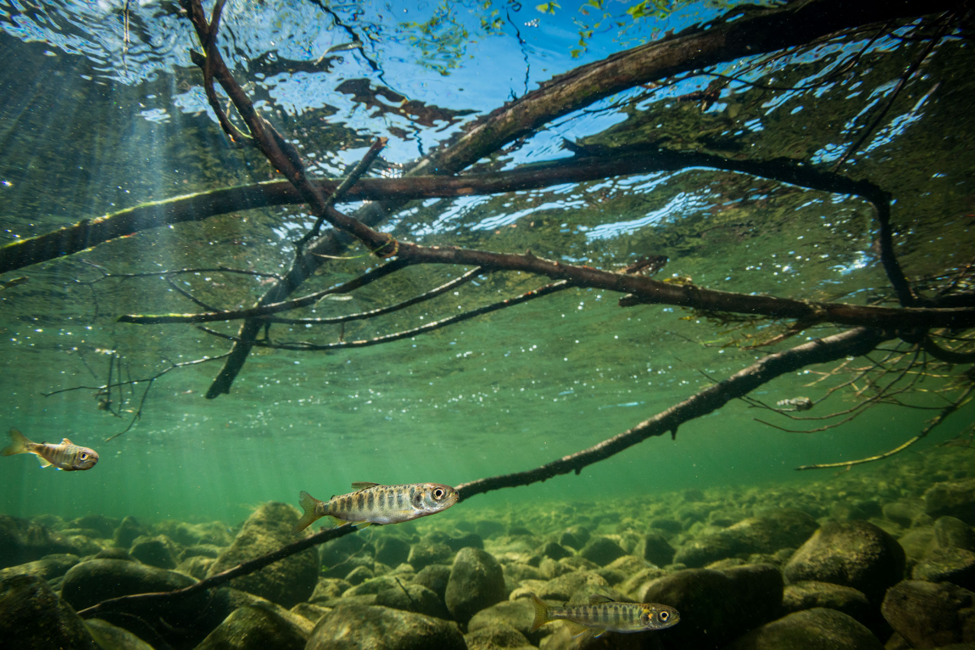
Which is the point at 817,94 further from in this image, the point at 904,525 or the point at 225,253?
the point at 904,525

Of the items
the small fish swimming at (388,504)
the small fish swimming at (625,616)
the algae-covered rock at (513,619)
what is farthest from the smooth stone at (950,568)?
the small fish swimming at (388,504)

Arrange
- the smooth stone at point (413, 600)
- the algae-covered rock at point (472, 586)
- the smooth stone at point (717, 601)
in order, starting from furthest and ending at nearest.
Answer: the algae-covered rock at point (472, 586)
the smooth stone at point (413, 600)
the smooth stone at point (717, 601)

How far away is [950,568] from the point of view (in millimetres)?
6059

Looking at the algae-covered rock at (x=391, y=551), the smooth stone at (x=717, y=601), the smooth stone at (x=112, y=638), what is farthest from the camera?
→ the algae-covered rock at (x=391, y=551)

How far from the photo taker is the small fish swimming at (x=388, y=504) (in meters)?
2.62

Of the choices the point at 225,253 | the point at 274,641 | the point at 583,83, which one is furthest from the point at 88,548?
the point at 583,83

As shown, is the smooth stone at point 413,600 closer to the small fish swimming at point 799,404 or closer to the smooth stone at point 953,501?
the small fish swimming at point 799,404

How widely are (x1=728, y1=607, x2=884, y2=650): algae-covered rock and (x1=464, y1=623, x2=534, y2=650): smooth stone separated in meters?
2.93

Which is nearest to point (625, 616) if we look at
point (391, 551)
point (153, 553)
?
point (391, 551)

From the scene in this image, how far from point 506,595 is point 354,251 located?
8928 mm

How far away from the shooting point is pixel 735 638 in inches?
202

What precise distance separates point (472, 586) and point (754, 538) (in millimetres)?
7856

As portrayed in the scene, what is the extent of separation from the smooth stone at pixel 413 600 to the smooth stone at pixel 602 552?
6.96 m

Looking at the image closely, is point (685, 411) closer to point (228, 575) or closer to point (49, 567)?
point (228, 575)
